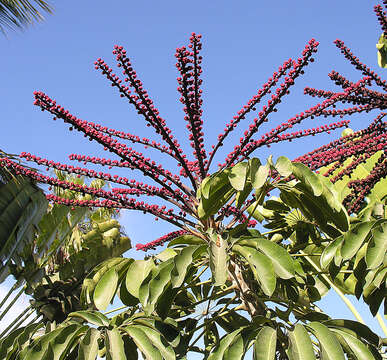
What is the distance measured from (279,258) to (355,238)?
40 cm

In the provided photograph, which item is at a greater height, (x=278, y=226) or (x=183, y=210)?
(x=183, y=210)

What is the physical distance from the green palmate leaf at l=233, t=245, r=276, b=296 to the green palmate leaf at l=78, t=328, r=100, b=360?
2.58ft

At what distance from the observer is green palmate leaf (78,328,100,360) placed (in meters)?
2.02

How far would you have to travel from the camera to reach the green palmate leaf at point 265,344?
187cm

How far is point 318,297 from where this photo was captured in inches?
126

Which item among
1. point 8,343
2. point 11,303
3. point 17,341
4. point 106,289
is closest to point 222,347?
point 106,289

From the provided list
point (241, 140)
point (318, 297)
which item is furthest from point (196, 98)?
point (318, 297)

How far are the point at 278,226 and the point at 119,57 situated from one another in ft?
5.74

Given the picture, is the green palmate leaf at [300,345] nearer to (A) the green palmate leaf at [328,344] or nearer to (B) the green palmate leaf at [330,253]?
(A) the green palmate leaf at [328,344]

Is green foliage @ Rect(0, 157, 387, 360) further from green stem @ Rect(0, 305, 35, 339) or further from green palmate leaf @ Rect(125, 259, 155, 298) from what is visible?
green stem @ Rect(0, 305, 35, 339)

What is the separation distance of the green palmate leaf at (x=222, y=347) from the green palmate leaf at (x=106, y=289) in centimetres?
59

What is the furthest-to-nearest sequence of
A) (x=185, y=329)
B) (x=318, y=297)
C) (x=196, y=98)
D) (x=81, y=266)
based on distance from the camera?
(x=81, y=266), (x=318, y=297), (x=185, y=329), (x=196, y=98)

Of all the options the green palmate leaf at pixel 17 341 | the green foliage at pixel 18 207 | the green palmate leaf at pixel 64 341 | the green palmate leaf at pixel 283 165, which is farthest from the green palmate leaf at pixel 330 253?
the green foliage at pixel 18 207

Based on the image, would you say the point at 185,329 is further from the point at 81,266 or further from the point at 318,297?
the point at 81,266
